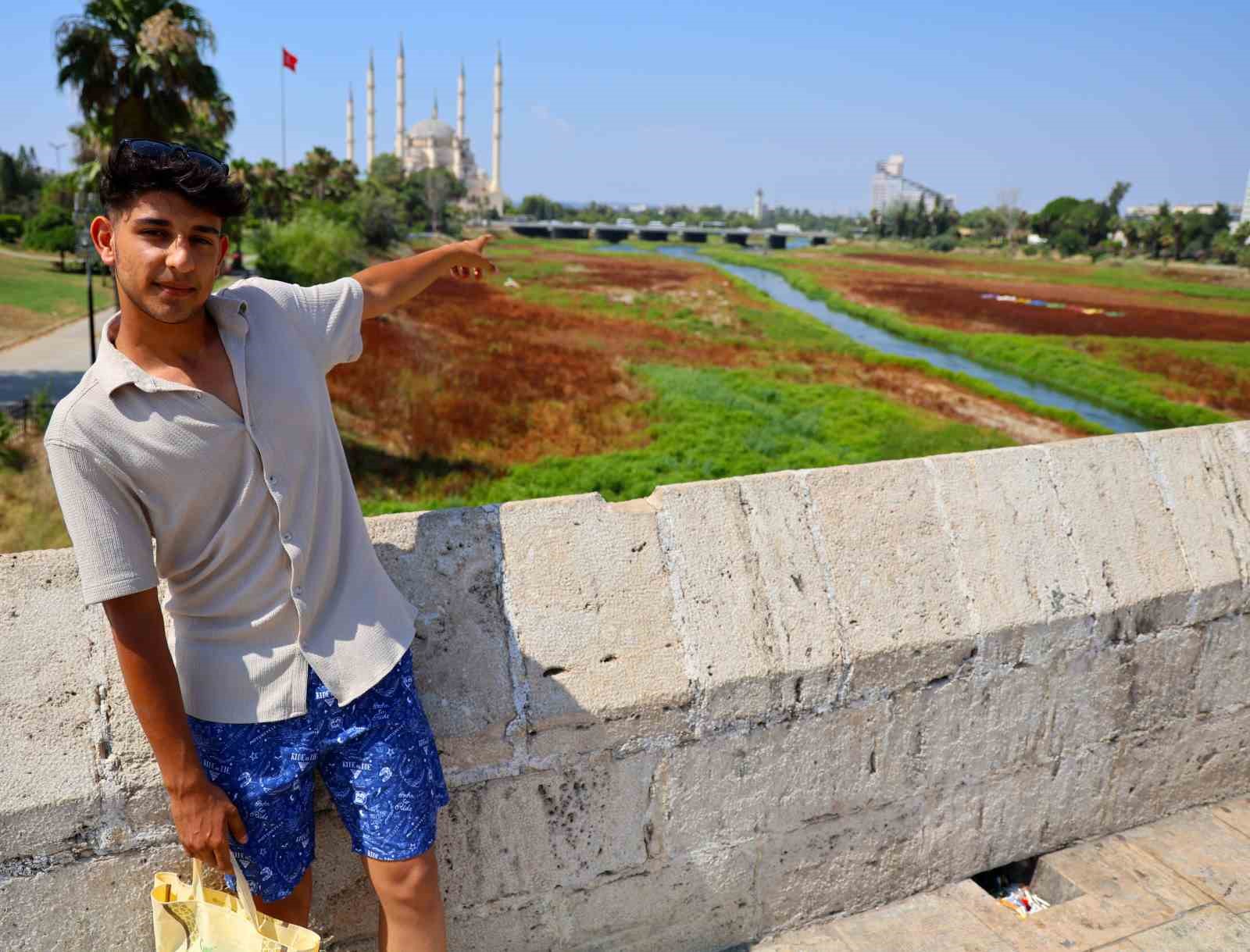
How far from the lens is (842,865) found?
2.22 meters

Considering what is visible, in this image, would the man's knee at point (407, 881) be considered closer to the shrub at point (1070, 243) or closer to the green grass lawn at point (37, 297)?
the green grass lawn at point (37, 297)

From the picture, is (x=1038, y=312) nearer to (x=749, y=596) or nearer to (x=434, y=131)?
(x=749, y=596)

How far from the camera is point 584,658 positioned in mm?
1887

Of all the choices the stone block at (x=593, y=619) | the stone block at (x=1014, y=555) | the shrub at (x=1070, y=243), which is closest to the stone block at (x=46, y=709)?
the stone block at (x=593, y=619)

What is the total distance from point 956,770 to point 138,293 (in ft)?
6.46

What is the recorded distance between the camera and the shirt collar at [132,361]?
1.31m

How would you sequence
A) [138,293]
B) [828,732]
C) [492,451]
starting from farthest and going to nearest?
1. [492,451]
2. [828,732]
3. [138,293]

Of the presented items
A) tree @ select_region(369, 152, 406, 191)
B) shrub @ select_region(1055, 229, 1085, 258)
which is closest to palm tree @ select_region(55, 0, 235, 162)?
shrub @ select_region(1055, 229, 1085, 258)

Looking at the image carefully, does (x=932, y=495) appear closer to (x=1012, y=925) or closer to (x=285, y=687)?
(x=1012, y=925)

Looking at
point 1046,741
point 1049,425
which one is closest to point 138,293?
point 1046,741

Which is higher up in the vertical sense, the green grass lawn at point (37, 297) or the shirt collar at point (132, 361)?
the shirt collar at point (132, 361)

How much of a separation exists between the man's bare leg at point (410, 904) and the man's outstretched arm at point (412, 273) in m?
0.92

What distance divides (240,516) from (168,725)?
313mm

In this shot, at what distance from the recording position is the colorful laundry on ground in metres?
32.6
